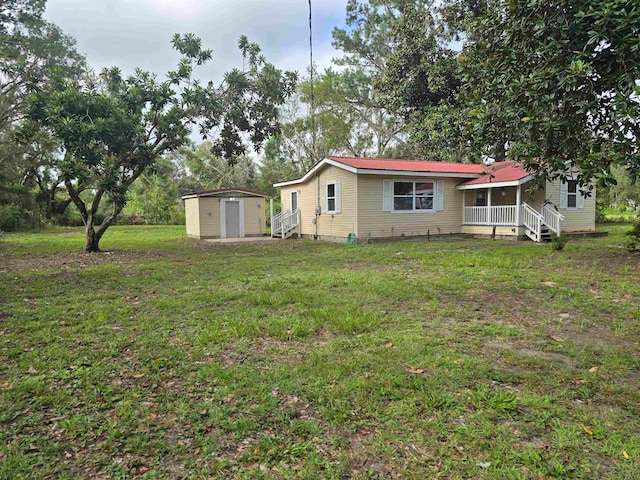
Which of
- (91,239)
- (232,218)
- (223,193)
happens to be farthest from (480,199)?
(91,239)

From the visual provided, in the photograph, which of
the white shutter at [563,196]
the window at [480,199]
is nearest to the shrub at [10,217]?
the window at [480,199]

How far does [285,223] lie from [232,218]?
3073 millimetres

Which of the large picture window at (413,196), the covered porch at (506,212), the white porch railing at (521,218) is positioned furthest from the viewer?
the large picture window at (413,196)

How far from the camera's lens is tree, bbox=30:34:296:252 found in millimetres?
10578

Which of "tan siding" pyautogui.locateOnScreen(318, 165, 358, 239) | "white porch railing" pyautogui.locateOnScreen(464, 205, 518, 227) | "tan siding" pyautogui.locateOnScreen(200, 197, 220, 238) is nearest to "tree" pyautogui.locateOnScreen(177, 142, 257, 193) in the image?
"tan siding" pyautogui.locateOnScreen(200, 197, 220, 238)

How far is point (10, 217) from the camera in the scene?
71.8 ft

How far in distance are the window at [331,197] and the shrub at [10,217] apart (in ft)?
59.2

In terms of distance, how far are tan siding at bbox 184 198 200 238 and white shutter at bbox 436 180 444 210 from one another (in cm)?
1056

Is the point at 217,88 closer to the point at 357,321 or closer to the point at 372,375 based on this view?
the point at 357,321

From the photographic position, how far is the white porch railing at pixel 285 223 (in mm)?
17859

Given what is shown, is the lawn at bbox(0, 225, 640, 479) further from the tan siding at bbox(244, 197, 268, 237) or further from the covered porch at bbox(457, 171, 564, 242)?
the tan siding at bbox(244, 197, 268, 237)

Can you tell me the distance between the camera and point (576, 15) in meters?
3.63

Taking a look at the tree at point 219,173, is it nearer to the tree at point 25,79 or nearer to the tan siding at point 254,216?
the tree at point 25,79

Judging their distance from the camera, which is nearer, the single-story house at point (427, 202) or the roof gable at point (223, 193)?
the single-story house at point (427, 202)
